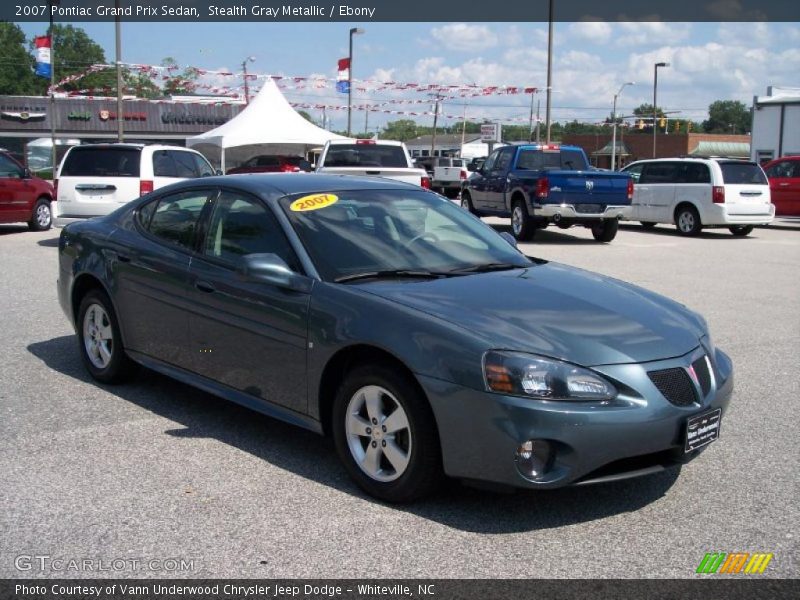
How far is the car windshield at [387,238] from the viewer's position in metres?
4.76

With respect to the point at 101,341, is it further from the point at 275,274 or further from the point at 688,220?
the point at 688,220

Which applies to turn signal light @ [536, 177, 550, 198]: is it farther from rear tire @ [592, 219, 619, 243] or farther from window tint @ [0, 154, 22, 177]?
window tint @ [0, 154, 22, 177]

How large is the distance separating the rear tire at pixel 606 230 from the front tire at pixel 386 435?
1441 centimetres

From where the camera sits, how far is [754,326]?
884 centimetres

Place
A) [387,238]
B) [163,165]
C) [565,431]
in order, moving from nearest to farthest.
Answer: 1. [565,431]
2. [387,238]
3. [163,165]

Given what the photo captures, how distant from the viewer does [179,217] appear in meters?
5.64

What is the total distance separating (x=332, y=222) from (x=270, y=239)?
1.16ft

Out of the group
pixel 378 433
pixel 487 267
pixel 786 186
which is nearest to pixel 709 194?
pixel 786 186

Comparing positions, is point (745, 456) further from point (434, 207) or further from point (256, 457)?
point (256, 457)

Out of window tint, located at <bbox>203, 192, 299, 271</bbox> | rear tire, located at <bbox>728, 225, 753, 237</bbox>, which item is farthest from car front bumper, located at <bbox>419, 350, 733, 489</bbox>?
rear tire, located at <bbox>728, 225, 753, 237</bbox>

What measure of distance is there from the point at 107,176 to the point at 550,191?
8.07 m

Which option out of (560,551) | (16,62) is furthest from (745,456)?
(16,62)
